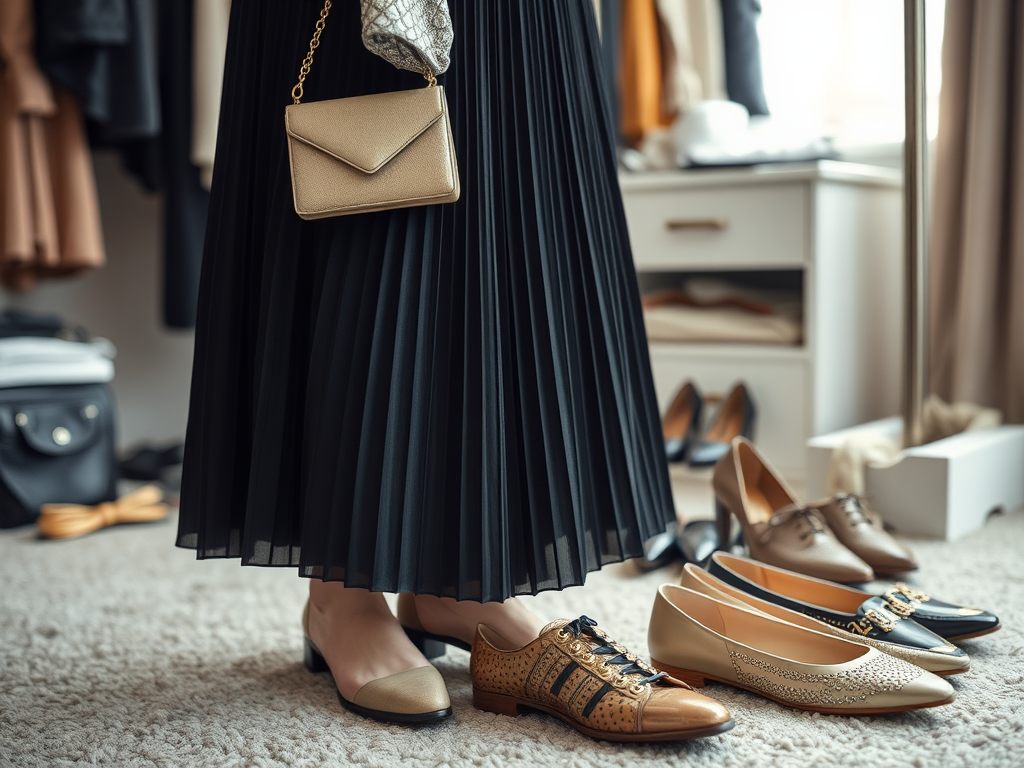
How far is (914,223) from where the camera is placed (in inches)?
58.1

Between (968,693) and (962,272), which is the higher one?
(962,272)

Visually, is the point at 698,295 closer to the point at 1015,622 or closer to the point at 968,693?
the point at 1015,622

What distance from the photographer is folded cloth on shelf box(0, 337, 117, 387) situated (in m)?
1.69

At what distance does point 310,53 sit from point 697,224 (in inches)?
43.9

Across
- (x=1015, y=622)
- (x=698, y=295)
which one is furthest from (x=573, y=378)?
(x=698, y=295)

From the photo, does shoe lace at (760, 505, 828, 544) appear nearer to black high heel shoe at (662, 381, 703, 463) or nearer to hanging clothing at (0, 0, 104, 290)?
black high heel shoe at (662, 381, 703, 463)

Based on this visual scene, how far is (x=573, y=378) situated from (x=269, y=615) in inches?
22.0

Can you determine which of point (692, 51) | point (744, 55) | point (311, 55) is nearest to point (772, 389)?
point (744, 55)

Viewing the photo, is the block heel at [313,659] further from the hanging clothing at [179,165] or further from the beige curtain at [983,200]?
the beige curtain at [983,200]

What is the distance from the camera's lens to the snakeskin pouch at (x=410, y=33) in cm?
76

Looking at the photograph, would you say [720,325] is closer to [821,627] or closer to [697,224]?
[697,224]

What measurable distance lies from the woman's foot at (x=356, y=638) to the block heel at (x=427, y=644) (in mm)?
53

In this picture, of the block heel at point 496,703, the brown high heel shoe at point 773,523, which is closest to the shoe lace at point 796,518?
the brown high heel shoe at point 773,523

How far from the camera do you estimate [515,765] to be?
2.54 ft
